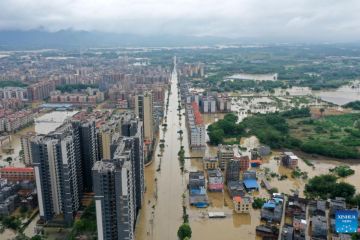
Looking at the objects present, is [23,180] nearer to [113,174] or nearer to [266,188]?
[113,174]

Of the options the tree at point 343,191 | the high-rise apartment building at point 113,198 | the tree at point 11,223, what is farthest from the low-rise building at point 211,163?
the tree at point 11,223

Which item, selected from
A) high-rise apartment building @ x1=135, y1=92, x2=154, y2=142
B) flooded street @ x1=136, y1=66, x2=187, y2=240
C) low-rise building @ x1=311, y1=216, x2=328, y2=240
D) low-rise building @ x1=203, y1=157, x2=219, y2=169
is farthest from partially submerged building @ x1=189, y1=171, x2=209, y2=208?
high-rise apartment building @ x1=135, y1=92, x2=154, y2=142

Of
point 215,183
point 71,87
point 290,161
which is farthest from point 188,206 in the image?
point 71,87

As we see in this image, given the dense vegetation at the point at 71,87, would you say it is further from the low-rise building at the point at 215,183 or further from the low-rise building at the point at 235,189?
the low-rise building at the point at 235,189

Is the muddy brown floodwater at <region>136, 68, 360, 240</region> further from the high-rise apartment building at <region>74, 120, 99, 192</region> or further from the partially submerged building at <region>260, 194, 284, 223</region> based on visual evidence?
the high-rise apartment building at <region>74, 120, 99, 192</region>

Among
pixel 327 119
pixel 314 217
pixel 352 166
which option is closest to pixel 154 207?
pixel 314 217

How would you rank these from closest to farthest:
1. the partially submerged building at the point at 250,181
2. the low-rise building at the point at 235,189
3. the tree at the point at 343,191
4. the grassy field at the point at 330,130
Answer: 1. the tree at the point at 343,191
2. the low-rise building at the point at 235,189
3. the partially submerged building at the point at 250,181
4. the grassy field at the point at 330,130
